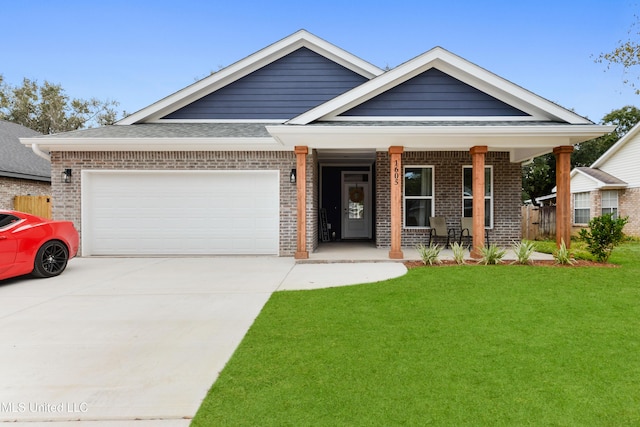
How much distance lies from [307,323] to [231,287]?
2.32m

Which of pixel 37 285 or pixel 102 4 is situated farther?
pixel 102 4

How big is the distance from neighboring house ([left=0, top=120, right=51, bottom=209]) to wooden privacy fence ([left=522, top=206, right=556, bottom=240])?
2123cm

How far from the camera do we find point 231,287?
6.14m

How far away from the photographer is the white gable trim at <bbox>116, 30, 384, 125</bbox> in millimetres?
11328

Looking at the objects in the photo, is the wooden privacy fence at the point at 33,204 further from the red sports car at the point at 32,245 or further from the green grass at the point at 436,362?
the green grass at the point at 436,362

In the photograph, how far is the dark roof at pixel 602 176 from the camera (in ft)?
58.9

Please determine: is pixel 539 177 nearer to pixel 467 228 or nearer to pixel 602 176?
pixel 602 176

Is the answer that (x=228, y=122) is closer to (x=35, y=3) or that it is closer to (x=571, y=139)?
(x=571, y=139)

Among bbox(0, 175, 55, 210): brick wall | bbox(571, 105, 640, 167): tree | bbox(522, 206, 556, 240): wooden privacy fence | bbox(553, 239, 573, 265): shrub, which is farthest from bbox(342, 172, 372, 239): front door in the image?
bbox(571, 105, 640, 167): tree

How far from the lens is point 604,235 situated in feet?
26.7

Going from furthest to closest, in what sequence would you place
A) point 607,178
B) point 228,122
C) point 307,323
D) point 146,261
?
point 607,178 < point 228,122 < point 146,261 < point 307,323

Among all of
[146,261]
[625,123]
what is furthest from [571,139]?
[625,123]

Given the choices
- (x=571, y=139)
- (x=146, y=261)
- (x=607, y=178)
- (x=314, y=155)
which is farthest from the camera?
(x=607, y=178)

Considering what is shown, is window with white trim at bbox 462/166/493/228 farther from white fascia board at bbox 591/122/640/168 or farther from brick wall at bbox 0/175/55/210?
brick wall at bbox 0/175/55/210
